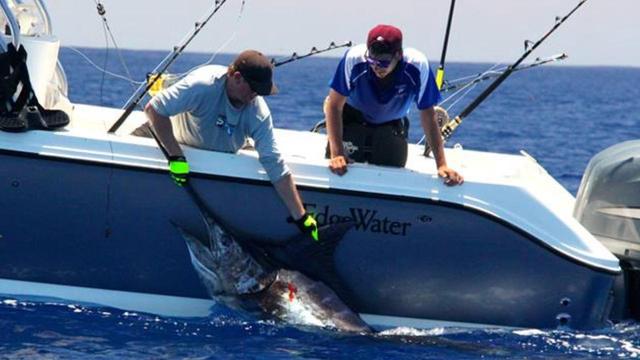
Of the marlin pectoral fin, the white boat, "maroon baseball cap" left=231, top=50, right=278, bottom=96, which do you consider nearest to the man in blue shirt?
the white boat

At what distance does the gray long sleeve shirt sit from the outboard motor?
2207mm

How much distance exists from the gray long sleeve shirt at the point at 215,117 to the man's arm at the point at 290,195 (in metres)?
0.04

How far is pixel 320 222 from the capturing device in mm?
8352

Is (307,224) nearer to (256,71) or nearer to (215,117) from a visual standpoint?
(215,117)

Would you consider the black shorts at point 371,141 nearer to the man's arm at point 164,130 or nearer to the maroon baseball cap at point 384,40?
the maroon baseball cap at point 384,40

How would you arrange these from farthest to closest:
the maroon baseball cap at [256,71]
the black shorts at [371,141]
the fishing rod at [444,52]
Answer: the fishing rod at [444,52], the black shorts at [371,141], the maroon baseball cap at [256,71]

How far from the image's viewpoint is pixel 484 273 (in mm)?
8500

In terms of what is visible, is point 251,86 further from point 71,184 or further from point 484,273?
point 484,273

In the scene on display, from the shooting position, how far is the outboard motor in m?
8.80

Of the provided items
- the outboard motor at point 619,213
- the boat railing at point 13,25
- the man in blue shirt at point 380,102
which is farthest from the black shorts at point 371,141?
the boat railing at point 13,25

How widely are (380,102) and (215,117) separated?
3.56ft

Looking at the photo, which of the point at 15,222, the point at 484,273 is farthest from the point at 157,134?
the point at 484,273

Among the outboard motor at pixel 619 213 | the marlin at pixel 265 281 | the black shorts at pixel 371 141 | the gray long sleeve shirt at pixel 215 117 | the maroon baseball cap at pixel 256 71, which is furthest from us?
the outboard motor at pixel 619 213

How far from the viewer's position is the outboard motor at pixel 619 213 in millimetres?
8805
